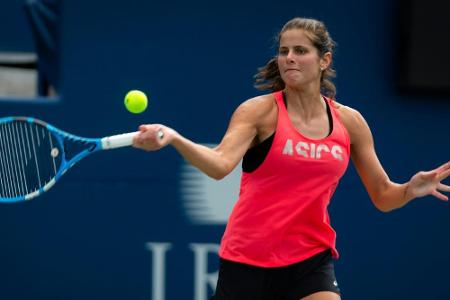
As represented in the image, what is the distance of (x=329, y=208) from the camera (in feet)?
17.0

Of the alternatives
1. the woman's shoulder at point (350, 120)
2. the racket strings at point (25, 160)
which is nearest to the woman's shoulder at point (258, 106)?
the woman's shoulder at point (350, 120)

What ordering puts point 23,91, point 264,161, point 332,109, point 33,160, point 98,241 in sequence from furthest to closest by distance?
1. point 23,91
2. point 98,241
3. point 33,160
4. point 332,109
5. point 264,161

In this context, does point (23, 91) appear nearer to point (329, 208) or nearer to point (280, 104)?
point (329, 208)

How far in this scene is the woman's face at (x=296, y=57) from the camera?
3.54 meters

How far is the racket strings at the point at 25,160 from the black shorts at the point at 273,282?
0.89 meters

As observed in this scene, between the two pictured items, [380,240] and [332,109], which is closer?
[332,109]

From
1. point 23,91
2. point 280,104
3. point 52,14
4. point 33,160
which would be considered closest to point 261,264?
point 280,104

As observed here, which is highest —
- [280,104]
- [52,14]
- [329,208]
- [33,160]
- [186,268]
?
[52,14]

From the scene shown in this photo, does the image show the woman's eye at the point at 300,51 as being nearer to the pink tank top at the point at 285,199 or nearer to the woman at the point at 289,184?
the woman at the point at 289,184

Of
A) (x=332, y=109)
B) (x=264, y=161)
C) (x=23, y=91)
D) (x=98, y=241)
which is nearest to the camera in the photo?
(x=264, y=161)

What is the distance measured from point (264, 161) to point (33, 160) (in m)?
1.17

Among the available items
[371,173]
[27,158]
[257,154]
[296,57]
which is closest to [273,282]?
[257,154]

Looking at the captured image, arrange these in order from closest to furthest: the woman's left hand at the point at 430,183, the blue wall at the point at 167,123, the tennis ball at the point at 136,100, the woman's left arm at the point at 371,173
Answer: the tennis ball at the point at 136,100, the woman's left hand at the point at 430,183, the woman's left arm at the point at 371,173, the blue wall at the point at 167,123

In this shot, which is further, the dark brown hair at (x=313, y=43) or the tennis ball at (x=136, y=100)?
the dark brown hair at (x=313, y=43)
